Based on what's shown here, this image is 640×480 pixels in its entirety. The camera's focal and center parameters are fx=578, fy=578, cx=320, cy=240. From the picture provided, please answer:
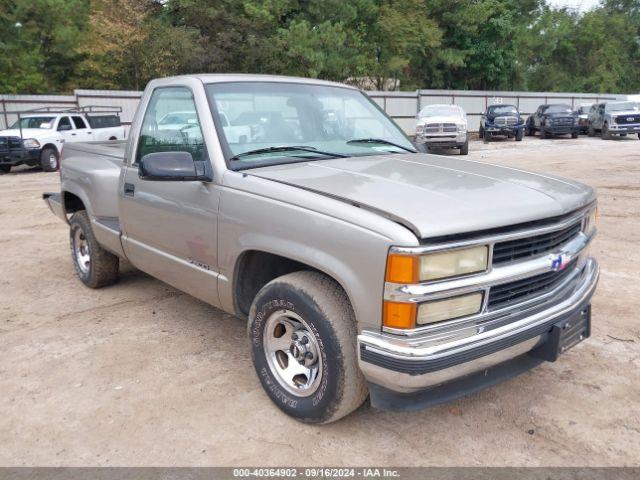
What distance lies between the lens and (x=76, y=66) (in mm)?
27656

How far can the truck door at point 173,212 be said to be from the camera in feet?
11.6

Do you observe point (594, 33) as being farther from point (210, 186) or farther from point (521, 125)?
point (210, 186)

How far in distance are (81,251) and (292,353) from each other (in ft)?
11.0

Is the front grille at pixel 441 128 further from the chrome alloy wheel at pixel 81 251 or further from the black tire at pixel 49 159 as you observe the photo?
the chrome alloy wheel at pixel 81 251

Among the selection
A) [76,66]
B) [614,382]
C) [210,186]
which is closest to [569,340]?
[614,382]

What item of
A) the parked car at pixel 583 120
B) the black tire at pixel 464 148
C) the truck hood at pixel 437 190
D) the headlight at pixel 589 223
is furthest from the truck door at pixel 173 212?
the parked car at pixel 583 120

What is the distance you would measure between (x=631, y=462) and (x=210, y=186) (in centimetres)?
263

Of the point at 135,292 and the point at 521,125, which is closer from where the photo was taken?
the point at 135,292

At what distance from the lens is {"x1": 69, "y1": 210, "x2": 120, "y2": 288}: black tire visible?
5.22m

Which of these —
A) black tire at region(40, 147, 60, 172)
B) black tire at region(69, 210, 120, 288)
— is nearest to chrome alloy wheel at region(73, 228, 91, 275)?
black tire at region(69, 210, 120, 288)

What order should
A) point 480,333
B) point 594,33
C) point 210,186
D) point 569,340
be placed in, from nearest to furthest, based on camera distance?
point 480,333, point 569,340, point 210,186, point 594,33

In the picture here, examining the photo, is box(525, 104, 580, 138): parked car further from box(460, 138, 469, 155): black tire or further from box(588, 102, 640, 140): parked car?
box(460, 138, 469, 155): black tire

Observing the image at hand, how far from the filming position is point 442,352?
8.18 ft

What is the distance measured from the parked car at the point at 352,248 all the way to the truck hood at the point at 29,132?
46.9 ft
